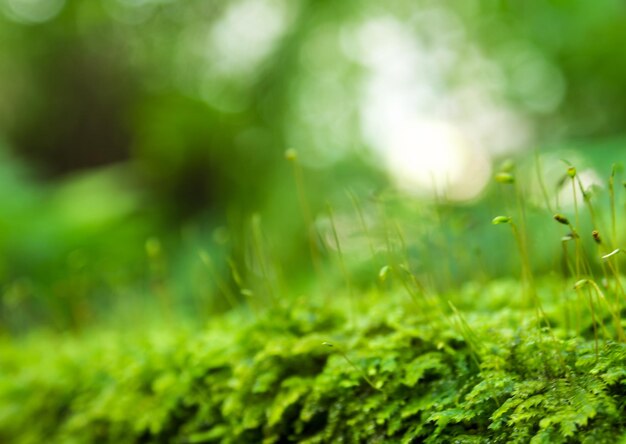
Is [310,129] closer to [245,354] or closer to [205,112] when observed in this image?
[205,112]

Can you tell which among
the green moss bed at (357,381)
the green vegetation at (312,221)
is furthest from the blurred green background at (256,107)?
the green moss bed at (357,381)

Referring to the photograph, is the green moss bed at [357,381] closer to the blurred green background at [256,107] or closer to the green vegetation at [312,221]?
the green vegetation at [312,221]

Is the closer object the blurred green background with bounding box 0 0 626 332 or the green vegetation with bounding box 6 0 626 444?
the green vegetation with bounding box 6 0 626 444

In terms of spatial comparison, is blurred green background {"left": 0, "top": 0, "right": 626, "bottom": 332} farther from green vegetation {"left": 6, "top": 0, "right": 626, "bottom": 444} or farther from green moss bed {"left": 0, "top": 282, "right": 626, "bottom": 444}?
green moss bed {"left": 0, "top": 282, "right": 626, "bottom": 444}

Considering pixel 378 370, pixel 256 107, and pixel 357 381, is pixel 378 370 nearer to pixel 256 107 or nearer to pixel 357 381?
pixel 357 381

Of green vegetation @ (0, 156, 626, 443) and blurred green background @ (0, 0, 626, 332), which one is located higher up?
blurred green background @ (0, 0, 626, 332)

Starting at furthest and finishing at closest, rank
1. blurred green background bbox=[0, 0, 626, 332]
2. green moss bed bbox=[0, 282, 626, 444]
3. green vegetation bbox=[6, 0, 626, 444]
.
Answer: blurred green background bbox=[0, 0, 626, 332] < green vegetation bbox=[6, 0, 626, 444] < green moss bed bbox=[0, 282, 626, 444]

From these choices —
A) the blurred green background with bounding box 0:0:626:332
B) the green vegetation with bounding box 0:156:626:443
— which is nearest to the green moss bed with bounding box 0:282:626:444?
the green vegetation with bounding box 0:156:626:443

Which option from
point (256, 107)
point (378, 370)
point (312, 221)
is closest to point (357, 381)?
point (378, 370)
